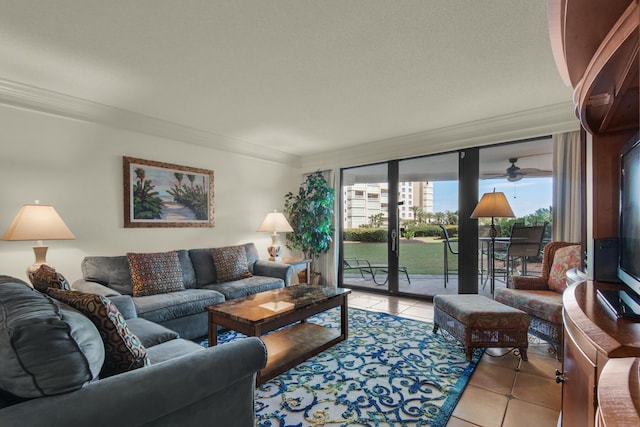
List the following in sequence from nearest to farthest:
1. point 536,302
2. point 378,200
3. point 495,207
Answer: point 536,302 → point 495,207 → point 378,200


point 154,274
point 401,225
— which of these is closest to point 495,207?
point 401,225

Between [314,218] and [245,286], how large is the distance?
187cm

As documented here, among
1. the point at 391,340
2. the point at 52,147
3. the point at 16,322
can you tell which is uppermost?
the point at 52,147

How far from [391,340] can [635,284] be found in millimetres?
2007

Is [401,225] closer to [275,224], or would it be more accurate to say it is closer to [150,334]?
[275,224]

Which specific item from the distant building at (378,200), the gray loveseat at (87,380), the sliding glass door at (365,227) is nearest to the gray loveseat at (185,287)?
the gray loveseat at (87,380)

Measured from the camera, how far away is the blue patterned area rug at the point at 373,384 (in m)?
1.81

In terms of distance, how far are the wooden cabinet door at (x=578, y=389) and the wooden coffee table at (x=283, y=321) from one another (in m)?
1.68

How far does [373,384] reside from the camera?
2156mm

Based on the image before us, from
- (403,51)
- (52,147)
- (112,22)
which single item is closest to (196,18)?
(112,22)

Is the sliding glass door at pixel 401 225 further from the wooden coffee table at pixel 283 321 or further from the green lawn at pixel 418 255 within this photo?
the wooden coffee table at pixel 283 321

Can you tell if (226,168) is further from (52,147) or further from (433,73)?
(433,73)

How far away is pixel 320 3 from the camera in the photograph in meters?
1.77

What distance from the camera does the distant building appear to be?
15.0 feet
